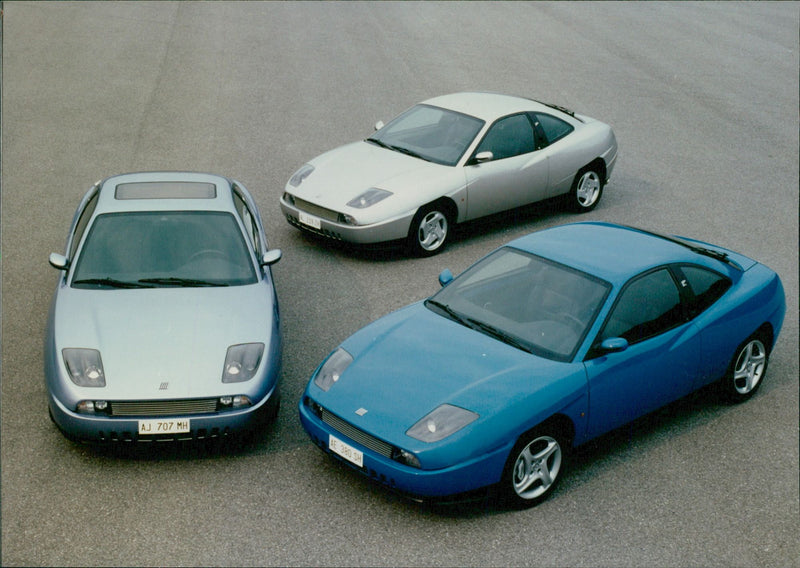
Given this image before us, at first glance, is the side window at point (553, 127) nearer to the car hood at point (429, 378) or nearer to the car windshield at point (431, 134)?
the car windshield at point (431, 134)

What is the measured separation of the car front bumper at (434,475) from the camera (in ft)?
19.6

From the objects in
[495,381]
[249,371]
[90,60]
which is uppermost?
[495,381]

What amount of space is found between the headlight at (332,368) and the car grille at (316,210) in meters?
3.45

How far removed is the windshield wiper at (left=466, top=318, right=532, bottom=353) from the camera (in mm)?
6785

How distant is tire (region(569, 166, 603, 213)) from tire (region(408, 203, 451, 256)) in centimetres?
225

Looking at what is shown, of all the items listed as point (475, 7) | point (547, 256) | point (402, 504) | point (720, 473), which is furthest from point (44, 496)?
point (475, 7)

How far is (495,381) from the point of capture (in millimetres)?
6418

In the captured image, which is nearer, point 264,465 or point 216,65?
point 264,465

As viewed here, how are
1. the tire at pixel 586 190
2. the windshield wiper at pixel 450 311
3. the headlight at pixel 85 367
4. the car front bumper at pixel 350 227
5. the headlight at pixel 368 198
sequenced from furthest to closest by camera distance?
the tire at pixel 586 190, the headlight at pixel 368 198, the car front bumper at pixel 350 227, the windshield wiper at pixel 450 311, the headlight at pixel 85 367

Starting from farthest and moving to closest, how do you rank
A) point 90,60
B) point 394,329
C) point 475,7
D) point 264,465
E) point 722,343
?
1. point 475,7
2. point 90,60
3. point 722,343
4. point 394,329
5. point 264,465

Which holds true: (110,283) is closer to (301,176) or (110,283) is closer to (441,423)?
(441,423)

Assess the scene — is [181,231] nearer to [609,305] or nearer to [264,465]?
[264,465]

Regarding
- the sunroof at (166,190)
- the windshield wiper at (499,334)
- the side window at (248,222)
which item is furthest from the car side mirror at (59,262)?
the windshield wiper at (499,334)

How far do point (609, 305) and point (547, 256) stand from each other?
0.75m
